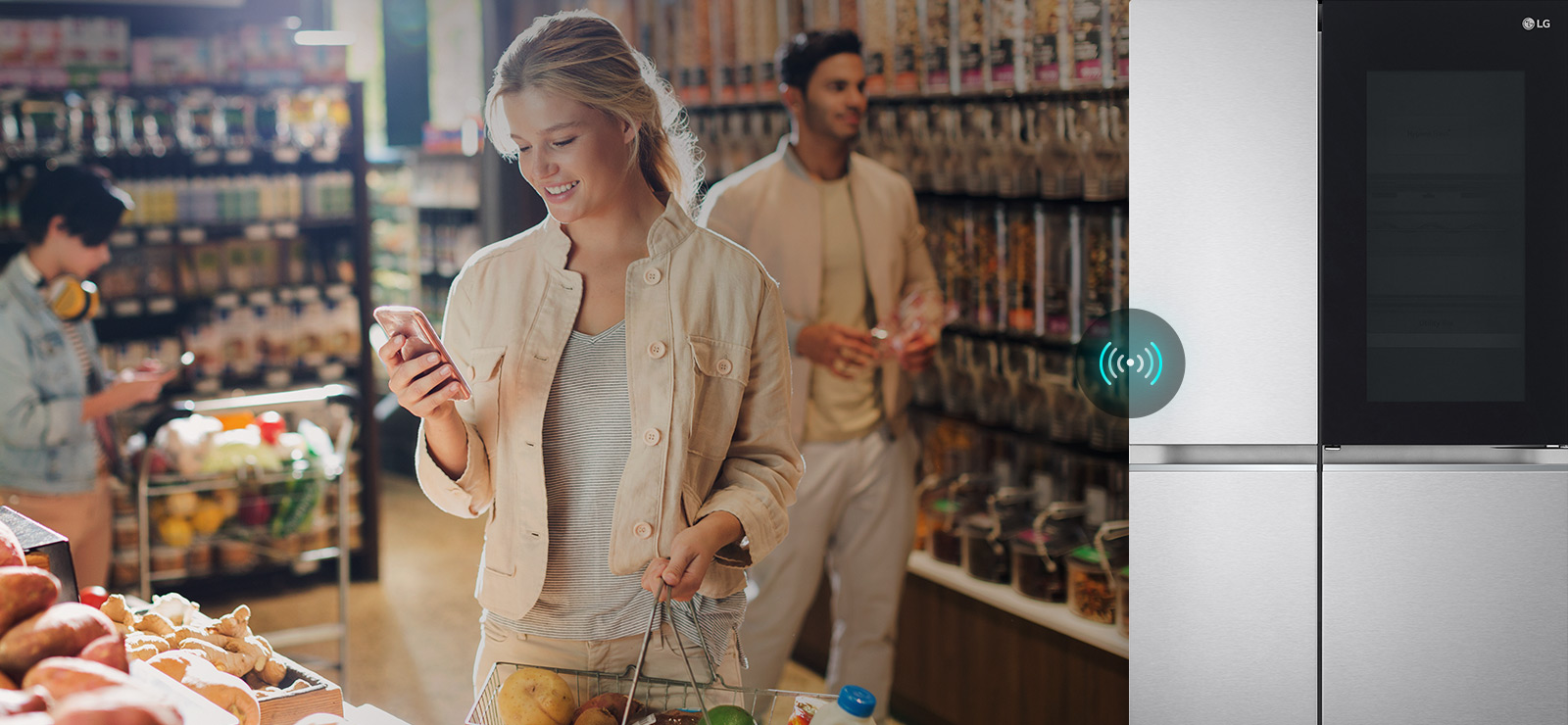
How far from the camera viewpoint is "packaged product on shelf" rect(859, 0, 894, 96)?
2.28 m

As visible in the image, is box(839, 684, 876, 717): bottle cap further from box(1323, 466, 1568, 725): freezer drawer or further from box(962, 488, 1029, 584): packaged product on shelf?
box(962, 488, 1029, 584): packaged product on shelf

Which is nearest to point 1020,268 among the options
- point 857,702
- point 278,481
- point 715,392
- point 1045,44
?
point 1045,44

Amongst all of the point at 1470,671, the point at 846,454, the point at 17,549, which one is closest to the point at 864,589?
the point at 846,454

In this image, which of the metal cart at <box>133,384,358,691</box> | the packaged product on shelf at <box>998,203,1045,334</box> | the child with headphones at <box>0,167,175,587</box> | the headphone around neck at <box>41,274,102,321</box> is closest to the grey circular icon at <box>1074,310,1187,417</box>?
the packaged product on shelf at <box>998,203,1045,334</box>

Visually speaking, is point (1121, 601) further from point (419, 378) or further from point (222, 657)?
point (222, 657)

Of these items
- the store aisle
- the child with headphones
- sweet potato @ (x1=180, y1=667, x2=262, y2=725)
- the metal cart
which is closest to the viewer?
sweet potato @ (x1=180, y1=667, x2=262, y2=725)

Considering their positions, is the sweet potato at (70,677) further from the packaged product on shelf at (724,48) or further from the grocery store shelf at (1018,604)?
the grocery store shelf at (1018,604)

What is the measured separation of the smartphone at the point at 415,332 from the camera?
4.93ft

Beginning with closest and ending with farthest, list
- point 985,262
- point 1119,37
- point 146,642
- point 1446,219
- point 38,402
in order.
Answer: point 146,642, point 1446,219, point 1119,37, point 985,262, point 38,402

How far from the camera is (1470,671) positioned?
165 centimetres

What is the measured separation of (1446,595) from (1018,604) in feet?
3.13

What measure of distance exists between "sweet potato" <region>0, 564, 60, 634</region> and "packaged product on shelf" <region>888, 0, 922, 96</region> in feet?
5.26

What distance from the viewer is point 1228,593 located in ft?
5.60

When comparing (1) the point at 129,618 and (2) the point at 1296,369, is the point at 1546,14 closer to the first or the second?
(2) the point at 1296,369
